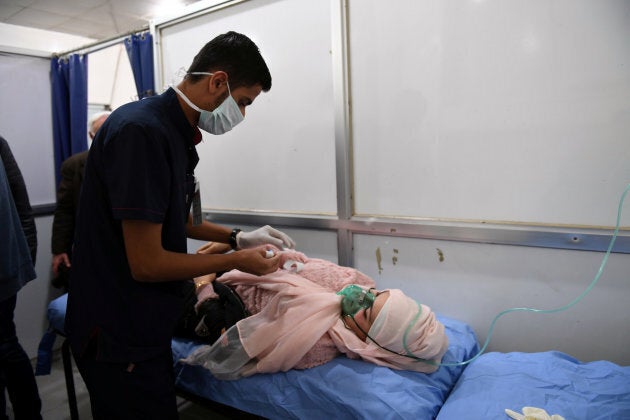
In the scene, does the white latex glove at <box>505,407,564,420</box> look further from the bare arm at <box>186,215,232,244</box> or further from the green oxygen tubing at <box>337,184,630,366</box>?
the bare arm at <box>186,215,232,244</box>

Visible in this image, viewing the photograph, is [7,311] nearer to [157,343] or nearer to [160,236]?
[157,343]

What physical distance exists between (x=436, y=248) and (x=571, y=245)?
1.71 ft

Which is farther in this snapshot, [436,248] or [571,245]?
[436,248]

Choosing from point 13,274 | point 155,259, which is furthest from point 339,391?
point 13,274

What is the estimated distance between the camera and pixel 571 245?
1557mm

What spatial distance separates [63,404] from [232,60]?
221 centimetres

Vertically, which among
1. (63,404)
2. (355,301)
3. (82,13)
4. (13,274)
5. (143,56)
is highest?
(82,13)

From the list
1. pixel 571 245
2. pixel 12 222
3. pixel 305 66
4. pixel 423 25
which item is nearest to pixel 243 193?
pixel 305 66

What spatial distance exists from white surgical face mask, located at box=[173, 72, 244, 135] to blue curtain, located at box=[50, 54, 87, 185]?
7.37 feet

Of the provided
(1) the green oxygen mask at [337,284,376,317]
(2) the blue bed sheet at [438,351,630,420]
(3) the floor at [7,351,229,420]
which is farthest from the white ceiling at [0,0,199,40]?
(2) the blue bed sheet at [438,351,630,420]

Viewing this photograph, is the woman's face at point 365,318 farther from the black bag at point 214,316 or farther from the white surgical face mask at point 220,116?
the white surgical face mask at point 220,116

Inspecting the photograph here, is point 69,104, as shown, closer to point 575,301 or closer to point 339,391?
point 339,391

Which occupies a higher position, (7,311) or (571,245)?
(571,245)

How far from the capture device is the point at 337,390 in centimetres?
133
